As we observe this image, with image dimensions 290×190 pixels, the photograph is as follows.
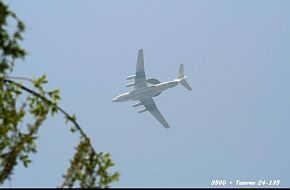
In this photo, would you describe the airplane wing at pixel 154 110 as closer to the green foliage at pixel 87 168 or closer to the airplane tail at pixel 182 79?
the airplane tail at pixel 182 79

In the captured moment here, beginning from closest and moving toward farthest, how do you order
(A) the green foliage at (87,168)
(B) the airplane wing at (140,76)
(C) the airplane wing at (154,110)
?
(A) the green foliage at (87,168)
(B) the airplane wing at (140,76)
(C) the airplane wing at (154,110)

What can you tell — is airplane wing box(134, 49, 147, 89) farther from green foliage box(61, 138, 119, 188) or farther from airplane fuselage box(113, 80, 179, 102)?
green foliage box(61, 138, 119, 188)

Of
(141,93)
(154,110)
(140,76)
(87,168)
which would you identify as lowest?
(87,168)

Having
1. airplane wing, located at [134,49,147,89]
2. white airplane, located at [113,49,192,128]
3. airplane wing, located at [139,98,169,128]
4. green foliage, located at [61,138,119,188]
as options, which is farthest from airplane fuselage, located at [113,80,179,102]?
green foliage, located at [61,138,119,188]

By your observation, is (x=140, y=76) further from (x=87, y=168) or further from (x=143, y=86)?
(x=87, y=168)

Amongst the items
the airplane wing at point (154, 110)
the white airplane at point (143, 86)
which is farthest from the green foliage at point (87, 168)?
the airplane wing at point (154, 110)

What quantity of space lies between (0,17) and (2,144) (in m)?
3.01

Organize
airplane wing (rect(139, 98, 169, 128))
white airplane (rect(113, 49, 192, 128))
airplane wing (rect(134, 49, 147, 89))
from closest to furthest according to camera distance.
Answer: white airplane (rect(113, 49, 192, 128)), airplane wing (rect(134, 49, 147, 89)), airplane wing (rect(139, 98, 169, 128))

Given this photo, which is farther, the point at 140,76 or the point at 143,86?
the point at 140,76

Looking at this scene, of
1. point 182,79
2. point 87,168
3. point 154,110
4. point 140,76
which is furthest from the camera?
point 154,110

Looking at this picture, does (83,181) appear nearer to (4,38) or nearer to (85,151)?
(85,151)

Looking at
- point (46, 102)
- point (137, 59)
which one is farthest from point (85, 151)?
point (137, 59)

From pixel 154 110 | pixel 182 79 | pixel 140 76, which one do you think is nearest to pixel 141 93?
pixel 140 76

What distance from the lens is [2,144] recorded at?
40.7 ft
